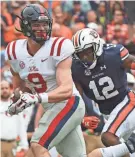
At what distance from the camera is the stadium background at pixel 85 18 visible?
11.2 meters

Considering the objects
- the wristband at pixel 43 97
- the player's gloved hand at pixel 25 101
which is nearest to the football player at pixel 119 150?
the wristband at pixel 43 97

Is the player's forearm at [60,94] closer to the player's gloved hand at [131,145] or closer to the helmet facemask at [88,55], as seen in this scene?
the player's gloved hand at [131,145]

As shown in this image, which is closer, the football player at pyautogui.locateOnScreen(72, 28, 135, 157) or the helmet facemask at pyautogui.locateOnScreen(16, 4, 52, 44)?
the helmet facemask at pyautogui.locateOnScreen(16, 4, 52, 44)

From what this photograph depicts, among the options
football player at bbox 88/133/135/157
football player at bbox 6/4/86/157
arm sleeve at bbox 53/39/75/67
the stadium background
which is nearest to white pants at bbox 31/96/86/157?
football player at bbox 6/4/86/157

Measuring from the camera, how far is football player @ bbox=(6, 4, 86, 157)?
607 cm

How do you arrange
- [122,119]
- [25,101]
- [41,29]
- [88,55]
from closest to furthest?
[25,101], [41,29], [122,119], [88,55]

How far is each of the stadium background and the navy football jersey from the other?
3.60 meters

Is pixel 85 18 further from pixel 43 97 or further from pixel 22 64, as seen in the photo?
pixel 43 97

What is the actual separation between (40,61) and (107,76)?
1.20 m

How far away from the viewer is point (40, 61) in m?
6.14

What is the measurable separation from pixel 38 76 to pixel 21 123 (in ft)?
8.91

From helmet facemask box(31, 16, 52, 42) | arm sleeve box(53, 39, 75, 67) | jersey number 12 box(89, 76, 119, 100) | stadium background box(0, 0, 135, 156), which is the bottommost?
stadium background box(0, 0, 135, 156)

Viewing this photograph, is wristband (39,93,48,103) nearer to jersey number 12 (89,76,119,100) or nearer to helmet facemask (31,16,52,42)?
helmet facemask (31,16,52,42)

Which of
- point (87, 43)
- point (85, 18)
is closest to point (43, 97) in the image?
point (87, 43)
